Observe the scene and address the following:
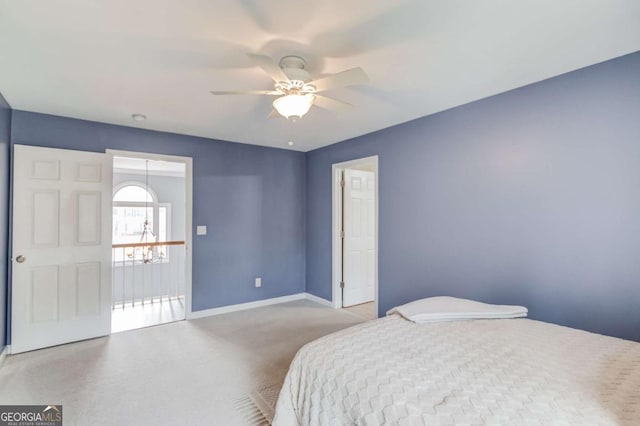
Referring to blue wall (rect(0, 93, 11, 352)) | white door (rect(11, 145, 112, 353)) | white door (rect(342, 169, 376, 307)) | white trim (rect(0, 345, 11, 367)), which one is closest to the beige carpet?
white trim (rect(0, 345, 11, 367))

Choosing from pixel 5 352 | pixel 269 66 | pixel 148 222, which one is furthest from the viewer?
pixel 148 222

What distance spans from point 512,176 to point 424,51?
1.35m

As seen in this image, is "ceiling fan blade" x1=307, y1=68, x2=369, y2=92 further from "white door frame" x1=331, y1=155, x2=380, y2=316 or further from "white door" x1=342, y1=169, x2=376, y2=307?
"white door" x1=342, y1=169, x2=376, y2=307

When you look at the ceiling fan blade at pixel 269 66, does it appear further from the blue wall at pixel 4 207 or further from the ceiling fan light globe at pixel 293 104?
the blue wall at pixel 4 207

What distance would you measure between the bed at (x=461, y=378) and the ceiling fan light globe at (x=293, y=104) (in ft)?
4.70

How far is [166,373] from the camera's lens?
252 cm

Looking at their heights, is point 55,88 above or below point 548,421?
above

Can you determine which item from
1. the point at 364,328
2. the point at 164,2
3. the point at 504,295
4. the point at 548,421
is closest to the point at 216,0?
the point at 164,2

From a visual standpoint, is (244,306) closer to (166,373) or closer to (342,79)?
(166,373)

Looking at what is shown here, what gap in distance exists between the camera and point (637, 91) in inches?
77.3

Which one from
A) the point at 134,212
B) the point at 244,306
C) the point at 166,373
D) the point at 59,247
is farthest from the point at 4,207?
the point at 134,212

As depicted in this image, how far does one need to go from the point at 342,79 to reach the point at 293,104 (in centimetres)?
37

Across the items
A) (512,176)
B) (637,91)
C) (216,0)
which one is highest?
(216,0)

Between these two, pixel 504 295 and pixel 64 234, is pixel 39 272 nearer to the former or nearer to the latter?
pixel 64 234
